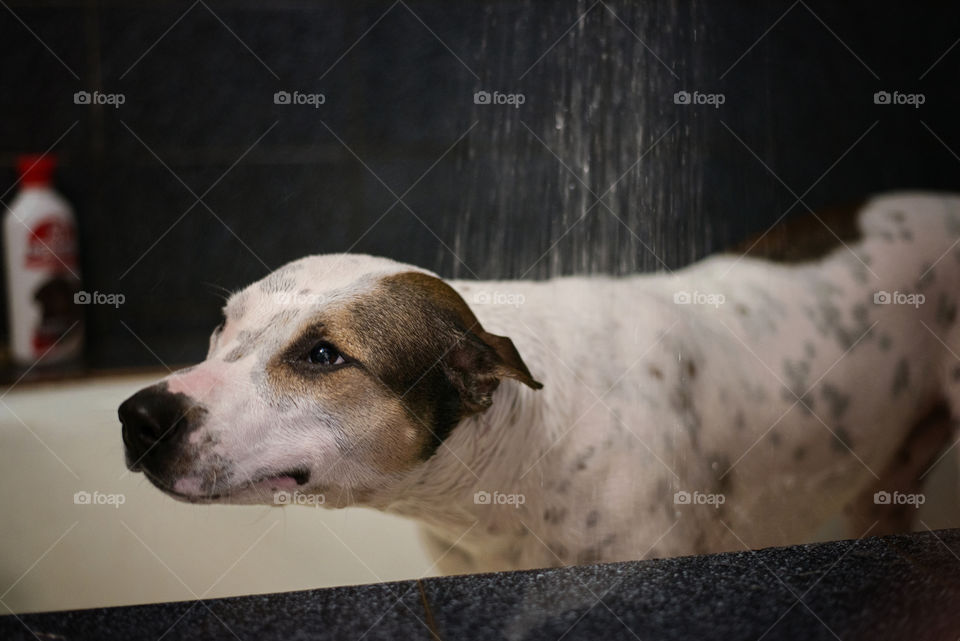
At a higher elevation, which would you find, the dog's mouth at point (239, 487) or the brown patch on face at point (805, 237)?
the brown patch on face at point (805, 237)

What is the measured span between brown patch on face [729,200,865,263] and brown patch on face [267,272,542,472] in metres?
0.52

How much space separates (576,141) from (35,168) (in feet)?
2.44

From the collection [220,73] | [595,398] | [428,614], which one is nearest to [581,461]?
[595,398]

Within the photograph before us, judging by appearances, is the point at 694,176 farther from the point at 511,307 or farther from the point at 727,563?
the point at 727,563

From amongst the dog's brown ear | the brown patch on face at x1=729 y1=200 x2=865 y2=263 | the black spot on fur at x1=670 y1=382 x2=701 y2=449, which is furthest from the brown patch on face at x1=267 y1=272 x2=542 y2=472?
the brown patch on face at x1=729 y1=200 x2=865 y2=263

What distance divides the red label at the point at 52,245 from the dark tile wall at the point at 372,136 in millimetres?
19

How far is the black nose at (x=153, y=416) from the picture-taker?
0.98 meters

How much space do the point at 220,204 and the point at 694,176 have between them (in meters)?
0.70

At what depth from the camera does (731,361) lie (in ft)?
4.54

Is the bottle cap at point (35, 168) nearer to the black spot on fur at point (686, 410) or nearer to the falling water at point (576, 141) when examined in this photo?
the falling water at point (576, 141)

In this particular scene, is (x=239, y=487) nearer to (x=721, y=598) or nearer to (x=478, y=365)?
(x=478, y=365)

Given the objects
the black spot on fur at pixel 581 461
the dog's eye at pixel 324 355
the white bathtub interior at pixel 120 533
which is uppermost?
the dog's eye at pixel 324 355

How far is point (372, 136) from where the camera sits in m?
1.28

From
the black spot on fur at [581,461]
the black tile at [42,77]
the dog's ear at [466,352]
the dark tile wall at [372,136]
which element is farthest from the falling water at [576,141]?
the black tile at [42,77]
